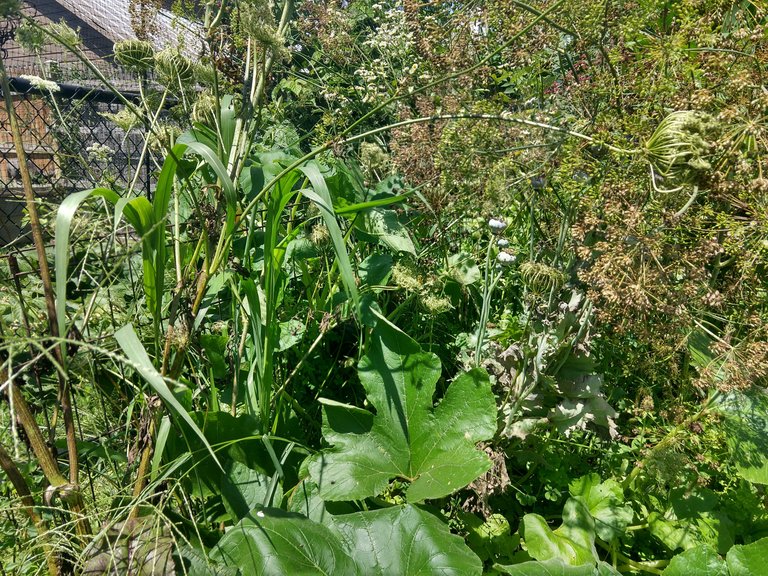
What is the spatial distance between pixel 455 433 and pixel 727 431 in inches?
27.3

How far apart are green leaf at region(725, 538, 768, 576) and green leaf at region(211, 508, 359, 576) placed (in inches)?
33.6

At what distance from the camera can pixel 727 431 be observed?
1645 mm

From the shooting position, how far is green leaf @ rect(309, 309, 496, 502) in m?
1.52

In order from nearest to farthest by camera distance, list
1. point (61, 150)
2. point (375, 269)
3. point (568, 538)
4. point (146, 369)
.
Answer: point (146, 369) < point (568, 538) < point (375, 269) < point (61, 150)

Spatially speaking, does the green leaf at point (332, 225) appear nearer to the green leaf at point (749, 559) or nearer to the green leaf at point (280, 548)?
the green leaf at point (280, 548)

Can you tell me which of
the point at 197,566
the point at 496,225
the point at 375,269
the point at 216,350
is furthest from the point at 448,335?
the point at 197,566

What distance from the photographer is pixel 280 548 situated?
127cm

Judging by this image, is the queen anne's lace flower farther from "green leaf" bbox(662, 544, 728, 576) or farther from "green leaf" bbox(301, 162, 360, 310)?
"green leaf" bbox(662, 544, 728, 576)

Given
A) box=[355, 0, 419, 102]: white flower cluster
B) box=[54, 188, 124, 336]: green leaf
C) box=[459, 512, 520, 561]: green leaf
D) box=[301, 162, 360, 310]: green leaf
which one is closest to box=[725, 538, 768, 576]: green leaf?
box=[459, 512, 520, 561]: green leaf

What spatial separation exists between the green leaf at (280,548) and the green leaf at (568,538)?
0.48 m

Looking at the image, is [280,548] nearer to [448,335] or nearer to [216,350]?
[216,350]

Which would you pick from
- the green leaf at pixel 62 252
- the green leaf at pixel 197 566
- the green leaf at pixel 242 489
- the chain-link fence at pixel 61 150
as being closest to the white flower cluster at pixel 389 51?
the chain-link fence at pixel 61 150

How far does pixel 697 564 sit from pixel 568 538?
0.29 m

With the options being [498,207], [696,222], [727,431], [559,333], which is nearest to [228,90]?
[498,207]
